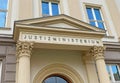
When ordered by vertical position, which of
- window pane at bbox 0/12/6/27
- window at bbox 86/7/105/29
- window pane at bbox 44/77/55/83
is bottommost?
window pane at bbox 44/77/55/83

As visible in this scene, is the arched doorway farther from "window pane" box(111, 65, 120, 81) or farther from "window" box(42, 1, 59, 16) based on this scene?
"window" box(42, 1, 59, 16)

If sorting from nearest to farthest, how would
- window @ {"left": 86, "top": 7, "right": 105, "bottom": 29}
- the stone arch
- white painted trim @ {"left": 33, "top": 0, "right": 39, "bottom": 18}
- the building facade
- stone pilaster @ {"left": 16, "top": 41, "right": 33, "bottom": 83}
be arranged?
1. stone pilaster @ {"left": 16, "top": 41, "right": 33, "bottom": 83}
2. the building facade
3. the stone arch
4. white painted trim @ {"left": 33, "top": 0, "right": 39, "bottom": 18}
5. window @ {"left": 86, "top": 7, "right": 105, "bottom": 29}

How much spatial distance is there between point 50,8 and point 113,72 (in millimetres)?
5267

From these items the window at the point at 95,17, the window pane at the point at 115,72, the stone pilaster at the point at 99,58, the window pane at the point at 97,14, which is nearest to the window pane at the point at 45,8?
the window at the point at 95,17

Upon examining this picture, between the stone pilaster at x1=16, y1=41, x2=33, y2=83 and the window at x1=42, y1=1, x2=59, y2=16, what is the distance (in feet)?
12.4

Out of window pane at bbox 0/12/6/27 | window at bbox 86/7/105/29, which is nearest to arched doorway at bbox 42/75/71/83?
window pane at bbox 0/12/6/27

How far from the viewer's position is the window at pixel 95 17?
37.3 ft

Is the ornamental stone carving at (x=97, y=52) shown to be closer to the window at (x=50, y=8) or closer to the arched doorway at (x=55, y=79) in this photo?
the arched doorway at (x=55, y=79)

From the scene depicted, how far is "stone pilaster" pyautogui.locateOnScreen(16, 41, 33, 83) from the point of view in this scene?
655 centimetres

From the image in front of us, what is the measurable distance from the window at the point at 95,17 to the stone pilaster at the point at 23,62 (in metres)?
5.48

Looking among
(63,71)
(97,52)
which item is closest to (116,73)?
(97,52)

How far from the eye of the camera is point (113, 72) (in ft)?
31.9

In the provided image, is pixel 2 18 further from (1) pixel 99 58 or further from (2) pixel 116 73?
(2) pixel 116 73

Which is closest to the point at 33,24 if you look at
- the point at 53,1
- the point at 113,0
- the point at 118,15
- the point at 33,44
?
the point at 33,44
